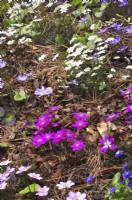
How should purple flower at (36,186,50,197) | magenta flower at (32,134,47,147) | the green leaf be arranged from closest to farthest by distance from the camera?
1. purple flower at (36,186,50,197)
2. the green leaf
3. magenta flower at (32,134,47,147)

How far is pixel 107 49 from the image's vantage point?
3.09 metres

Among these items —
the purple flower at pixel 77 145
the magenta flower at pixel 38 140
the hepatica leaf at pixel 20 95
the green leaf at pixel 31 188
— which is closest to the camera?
the green leaf at pixel 31 188

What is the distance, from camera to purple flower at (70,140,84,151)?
2.26 metres

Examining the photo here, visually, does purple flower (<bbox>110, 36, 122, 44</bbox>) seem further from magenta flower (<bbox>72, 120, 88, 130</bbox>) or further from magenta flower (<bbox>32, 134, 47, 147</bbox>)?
magenta flower (<bbox>32, 134, 47, 147</bbox>)

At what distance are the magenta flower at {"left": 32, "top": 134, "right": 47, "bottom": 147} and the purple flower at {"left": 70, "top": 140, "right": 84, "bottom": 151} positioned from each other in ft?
0.56

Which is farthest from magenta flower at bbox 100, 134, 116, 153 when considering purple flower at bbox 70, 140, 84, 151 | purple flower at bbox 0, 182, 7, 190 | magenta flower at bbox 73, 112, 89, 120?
purple flower at bbox 0, 182, 7, 190

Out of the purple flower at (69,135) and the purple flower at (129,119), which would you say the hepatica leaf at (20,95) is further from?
the purple flower at (129,119)

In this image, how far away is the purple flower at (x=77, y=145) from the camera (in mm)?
2258

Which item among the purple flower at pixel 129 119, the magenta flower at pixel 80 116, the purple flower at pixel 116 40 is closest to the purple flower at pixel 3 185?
the magenta flower at pixel 80 116

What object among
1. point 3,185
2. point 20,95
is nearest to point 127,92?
point 20,95

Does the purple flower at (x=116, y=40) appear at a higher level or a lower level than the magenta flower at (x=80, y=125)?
higher

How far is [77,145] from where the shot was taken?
2281mm

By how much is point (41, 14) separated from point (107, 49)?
0.87m

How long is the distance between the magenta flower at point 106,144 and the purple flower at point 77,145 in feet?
0.36
